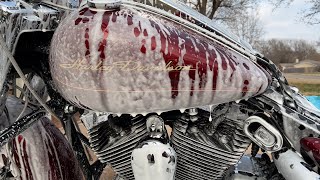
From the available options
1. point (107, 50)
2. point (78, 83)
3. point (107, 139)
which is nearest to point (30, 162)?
point (107, 139)

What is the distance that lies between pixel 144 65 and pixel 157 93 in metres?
0.12

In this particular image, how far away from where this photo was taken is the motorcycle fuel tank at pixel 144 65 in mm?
1662

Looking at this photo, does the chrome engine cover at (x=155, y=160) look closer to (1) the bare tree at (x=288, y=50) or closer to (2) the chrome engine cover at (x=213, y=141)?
(2) the chrome engine cover at (x=213, y=141)

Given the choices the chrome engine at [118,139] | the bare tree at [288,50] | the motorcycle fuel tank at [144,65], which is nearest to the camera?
the motorcycle fuel tank at [144,65]

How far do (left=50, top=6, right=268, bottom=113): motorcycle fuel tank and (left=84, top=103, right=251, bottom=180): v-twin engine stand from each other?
0.16 m

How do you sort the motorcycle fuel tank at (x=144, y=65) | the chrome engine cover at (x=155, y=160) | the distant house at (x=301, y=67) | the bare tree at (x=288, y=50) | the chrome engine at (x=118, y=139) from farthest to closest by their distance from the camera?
the bare tree at (x=288, y=50), the distant house at (x=301, y=67), the chrome engine at (x=118, y=139), the chrome engine cover at (x=155, y=160), the motorcycle fuel tank at (x=144, y=65)

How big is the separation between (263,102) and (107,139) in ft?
2.28

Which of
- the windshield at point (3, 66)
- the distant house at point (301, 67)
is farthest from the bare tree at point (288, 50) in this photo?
the windshield at point (3, 66)

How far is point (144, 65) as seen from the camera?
1657 millimetres

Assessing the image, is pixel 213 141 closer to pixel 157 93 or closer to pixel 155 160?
pixel 155 160

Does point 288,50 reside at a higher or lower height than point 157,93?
lower

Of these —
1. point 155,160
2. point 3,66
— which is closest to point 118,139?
point 155,160

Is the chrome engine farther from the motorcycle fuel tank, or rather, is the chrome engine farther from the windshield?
the windshield

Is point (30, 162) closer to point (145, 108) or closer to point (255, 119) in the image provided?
point (145, 108)
